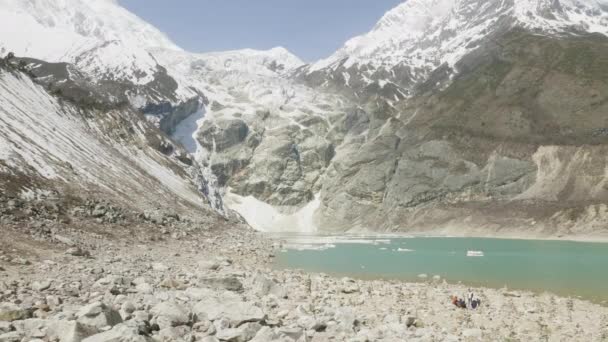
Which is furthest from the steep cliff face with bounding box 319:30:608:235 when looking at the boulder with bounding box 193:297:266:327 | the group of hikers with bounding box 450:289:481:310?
the boulder with bounding box 193:297:266:327

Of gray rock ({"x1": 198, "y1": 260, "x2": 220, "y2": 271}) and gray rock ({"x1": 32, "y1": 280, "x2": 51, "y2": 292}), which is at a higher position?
gray rock ({"x1": 32, "y1": 280, "x2": 51, "y2": 292})

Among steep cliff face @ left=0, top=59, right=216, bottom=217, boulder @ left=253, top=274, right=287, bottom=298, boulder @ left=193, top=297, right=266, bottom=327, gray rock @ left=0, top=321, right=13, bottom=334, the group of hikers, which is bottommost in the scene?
the group of hikers

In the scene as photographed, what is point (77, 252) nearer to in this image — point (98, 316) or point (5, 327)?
point (5, 327)

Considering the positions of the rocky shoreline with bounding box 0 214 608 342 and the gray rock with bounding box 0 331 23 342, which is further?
the rocky shoreline with bounding box 0 214 608 342

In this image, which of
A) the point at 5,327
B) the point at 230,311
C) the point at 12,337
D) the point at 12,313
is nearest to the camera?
the point at 12,337

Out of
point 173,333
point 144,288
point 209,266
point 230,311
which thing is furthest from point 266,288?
point 173,333

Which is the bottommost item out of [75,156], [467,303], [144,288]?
[467,303]

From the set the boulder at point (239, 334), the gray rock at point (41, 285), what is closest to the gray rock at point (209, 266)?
the gray rock at point (41, 285)

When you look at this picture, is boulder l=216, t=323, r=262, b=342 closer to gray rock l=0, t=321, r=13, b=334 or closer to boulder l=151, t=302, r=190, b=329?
boulder l=151, t=302, r=190, b=329

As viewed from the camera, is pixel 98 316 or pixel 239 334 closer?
pixel 98 316
